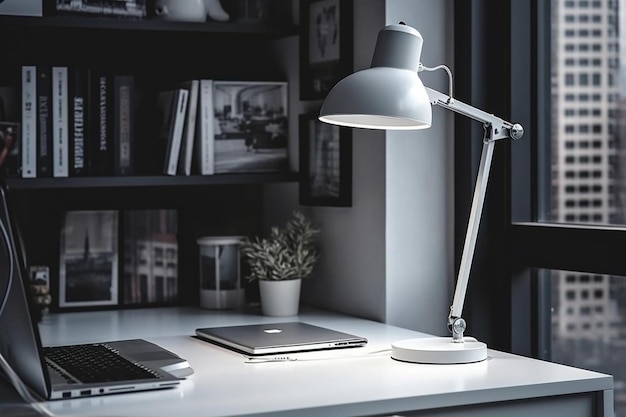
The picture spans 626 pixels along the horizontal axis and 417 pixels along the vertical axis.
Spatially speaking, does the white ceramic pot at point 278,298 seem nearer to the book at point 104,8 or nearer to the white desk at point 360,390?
the white desk at point 360,390

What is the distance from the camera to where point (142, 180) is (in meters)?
2.48

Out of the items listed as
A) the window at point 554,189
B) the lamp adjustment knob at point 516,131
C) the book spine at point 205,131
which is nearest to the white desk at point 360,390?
the window at point 554,189

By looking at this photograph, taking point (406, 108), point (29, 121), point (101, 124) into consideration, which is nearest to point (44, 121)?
point (29, 121)


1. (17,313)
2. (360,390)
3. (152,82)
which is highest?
(152,82)

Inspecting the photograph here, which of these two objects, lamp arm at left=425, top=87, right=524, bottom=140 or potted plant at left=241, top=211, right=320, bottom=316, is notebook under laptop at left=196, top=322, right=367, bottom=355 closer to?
potted plant at left=241, top=211, right=320, bottom=316

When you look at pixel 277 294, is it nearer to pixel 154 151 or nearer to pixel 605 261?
pixel 154 151

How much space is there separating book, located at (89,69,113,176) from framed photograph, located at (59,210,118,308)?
183 mm

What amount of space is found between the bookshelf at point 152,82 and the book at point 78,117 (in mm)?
54

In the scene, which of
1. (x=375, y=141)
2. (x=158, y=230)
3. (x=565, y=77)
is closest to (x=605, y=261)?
(x=565, y=77)

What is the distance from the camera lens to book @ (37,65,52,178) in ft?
7.95

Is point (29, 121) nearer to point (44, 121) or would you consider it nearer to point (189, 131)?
point (44, 121)

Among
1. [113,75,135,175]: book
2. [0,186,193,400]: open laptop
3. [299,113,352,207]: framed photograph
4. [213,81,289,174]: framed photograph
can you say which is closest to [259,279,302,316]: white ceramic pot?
[299,113,352,207]: framed photograph

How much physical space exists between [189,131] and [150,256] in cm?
35

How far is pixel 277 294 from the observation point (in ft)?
8.22
